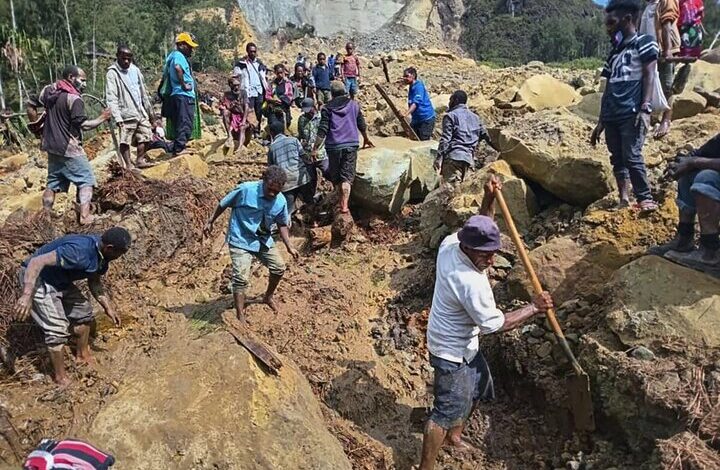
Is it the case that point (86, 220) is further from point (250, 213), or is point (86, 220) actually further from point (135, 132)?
point (250, 213)

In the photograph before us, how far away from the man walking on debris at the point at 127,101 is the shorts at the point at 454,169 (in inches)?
144

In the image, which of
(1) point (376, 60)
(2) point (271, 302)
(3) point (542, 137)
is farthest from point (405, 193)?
(1) point (376, 60)

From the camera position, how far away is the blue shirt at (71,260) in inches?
158

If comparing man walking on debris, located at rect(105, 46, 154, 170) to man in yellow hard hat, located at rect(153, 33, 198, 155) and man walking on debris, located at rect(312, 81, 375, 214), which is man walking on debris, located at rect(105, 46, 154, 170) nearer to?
man in yellow hard hat, located at rect(153, 33, 198, 155)

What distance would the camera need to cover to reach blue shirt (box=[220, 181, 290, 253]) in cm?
467

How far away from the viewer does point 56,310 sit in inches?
164

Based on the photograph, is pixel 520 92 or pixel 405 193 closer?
pixel 405 193

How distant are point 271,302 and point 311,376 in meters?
1.01

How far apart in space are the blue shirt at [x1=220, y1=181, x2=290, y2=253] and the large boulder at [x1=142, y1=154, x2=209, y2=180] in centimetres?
258

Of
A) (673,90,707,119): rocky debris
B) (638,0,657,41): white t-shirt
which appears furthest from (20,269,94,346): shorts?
(673,90,707,119): rocky debris

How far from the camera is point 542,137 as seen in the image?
5.51 metres

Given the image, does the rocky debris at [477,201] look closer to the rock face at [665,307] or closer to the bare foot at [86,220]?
the rock face at [665,307]

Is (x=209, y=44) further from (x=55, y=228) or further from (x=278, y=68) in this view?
(x=55, y=228)

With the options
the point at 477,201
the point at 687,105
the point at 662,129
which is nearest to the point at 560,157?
the point at 477,201
